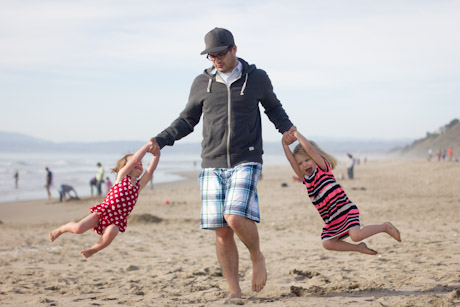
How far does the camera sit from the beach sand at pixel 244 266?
4.92 meters

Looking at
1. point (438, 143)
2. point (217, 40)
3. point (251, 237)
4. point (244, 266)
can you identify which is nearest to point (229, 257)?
point (251, 237)

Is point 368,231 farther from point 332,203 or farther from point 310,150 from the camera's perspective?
point 310,150

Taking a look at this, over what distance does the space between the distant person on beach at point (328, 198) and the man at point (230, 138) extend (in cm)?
30

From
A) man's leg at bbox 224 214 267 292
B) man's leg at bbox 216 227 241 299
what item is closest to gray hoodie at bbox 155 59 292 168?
man's leg at bbox 224 214 267 292

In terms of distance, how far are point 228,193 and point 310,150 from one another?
2.69 feet

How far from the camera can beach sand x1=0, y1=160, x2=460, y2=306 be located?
4.92m

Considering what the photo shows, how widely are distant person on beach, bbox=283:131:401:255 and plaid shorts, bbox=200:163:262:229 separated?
453 mm

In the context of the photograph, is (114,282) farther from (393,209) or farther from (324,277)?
(393,209)

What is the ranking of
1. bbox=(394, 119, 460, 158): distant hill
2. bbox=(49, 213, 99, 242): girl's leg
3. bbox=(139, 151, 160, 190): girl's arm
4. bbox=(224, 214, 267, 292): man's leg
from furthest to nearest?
bbox=(394, 119, 460, 158): distant hill < bbox=(139, 151, 160, 190): girl's arm < bbox=(49, 213, 99, 242): girl's leg < bbox=(224, 214, 267, 292): man's leg

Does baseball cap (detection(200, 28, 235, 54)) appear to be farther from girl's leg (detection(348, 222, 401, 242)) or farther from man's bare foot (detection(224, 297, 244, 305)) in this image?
man's bare foot (detection(224, 297, 244, 305))

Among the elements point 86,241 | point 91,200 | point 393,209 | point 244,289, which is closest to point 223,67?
point 244,289

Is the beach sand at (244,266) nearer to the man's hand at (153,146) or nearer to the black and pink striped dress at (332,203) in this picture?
the black and pink striped dress at (332,203)

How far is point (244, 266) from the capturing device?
714 cm

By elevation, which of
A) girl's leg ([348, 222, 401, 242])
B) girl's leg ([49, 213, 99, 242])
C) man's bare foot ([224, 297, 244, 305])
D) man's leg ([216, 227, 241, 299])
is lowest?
man's bare foot ([224, 297, 244, 305])
